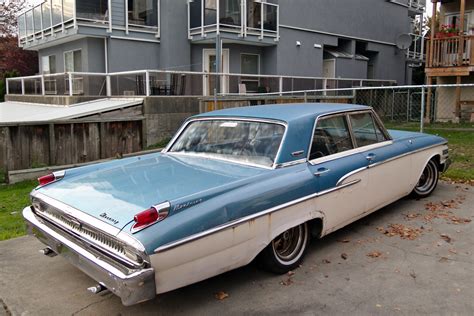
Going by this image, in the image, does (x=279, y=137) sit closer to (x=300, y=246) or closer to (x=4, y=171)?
(x=300, y=246)

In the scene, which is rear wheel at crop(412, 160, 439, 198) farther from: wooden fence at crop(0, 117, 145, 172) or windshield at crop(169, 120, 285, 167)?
wooden fence at crop(0, 117, 145, 172)

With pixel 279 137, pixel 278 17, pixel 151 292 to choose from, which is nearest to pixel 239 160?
pixel 279 137

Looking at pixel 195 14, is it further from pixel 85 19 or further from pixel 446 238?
pixel 446 238

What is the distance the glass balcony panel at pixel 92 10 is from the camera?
16.7 meters

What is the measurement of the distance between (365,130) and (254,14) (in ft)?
45.2

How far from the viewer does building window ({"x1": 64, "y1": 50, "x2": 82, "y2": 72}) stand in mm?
18953

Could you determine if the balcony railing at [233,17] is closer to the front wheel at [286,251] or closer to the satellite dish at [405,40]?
the satellite dish at [405,40]

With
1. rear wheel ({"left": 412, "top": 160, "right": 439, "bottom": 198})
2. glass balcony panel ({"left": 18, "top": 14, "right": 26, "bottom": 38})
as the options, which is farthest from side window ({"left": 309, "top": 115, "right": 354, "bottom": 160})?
glass balcony panel ({"left": 18, "top": 14, "right": 26, "bottom": 38})

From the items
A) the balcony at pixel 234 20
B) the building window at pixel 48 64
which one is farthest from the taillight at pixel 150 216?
the building window at pixel 48 64

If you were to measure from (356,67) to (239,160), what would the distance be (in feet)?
65.3

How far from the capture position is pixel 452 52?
16531 mm

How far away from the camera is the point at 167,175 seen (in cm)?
396

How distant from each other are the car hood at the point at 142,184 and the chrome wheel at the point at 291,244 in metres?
0.67

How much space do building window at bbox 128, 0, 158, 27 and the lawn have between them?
1111cm
